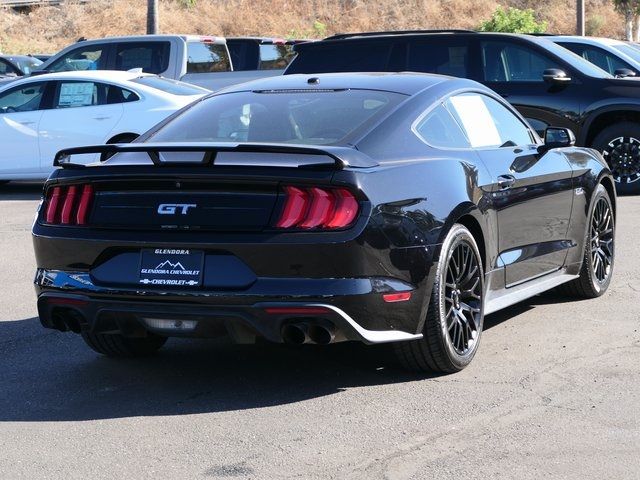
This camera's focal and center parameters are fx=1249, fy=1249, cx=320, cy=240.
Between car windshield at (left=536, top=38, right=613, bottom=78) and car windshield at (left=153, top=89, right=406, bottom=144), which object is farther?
car windshield at (left=536, top=38, right=613, bottom=78)

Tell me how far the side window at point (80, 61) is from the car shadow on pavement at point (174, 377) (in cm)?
1276

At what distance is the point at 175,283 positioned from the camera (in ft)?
18.4

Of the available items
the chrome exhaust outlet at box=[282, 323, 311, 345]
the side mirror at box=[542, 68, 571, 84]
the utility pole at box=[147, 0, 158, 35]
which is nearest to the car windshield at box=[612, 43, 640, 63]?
the side mirror at box=[542, 68, 571, 84]

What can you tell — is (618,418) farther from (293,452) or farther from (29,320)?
(29,320)

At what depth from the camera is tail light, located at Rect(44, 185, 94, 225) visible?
5.93 metres

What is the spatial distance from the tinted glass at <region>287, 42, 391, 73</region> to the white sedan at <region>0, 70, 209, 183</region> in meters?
1.92

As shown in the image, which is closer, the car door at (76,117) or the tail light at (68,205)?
the tail light at (68,205)

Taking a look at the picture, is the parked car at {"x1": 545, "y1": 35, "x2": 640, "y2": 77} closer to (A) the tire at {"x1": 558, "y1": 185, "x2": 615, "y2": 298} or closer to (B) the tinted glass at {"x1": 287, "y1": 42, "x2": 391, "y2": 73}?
(B) the tinted glass at {"x1": 287, "y1": 42, "x2": 391, "y2": 73}

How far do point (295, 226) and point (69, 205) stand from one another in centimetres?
121

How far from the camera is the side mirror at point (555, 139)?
761cm

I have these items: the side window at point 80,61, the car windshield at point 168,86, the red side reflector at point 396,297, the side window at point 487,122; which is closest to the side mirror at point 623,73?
the car windshield at point 168,86

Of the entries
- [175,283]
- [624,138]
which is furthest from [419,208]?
[624,138]

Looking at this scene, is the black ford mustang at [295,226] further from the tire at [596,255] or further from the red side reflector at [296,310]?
the tire at [596,255]

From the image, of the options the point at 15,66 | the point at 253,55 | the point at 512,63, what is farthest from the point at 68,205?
the point at 15,66
